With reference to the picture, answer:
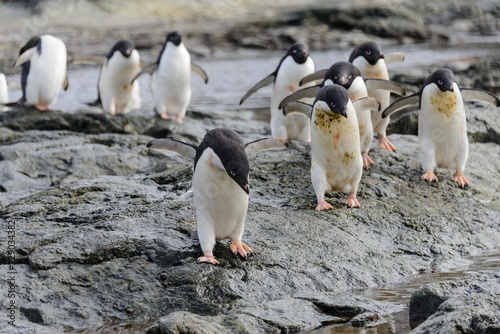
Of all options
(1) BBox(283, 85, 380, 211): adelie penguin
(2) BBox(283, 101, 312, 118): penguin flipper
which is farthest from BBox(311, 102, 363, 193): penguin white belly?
(2) BBox(283, 101, 312, 118): penguin flipper

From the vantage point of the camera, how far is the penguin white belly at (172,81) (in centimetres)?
1039

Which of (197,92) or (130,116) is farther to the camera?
(197,92)

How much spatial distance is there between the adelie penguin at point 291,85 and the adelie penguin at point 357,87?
0.90m

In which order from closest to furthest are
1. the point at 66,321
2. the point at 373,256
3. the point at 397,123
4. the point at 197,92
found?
the point at 66,321, the point at 373,256, the point at 397,123, the point at 197,92

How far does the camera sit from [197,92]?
17.7 metres

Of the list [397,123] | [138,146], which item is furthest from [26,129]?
[397,123]

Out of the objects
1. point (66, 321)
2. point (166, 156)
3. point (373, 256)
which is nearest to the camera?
point (66, 321)

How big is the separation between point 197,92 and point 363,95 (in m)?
10.7

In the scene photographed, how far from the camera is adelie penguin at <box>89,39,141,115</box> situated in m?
10.9

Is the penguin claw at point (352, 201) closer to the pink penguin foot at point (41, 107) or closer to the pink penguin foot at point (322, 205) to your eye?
the pink penguin foot at point (322, 205)

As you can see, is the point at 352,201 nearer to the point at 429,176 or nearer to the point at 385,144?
the point at 429,176

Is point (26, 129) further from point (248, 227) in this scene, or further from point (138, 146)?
point (248, 227)

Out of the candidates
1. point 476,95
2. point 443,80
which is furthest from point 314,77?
point 476,95

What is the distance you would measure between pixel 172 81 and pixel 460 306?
22.9 feet
